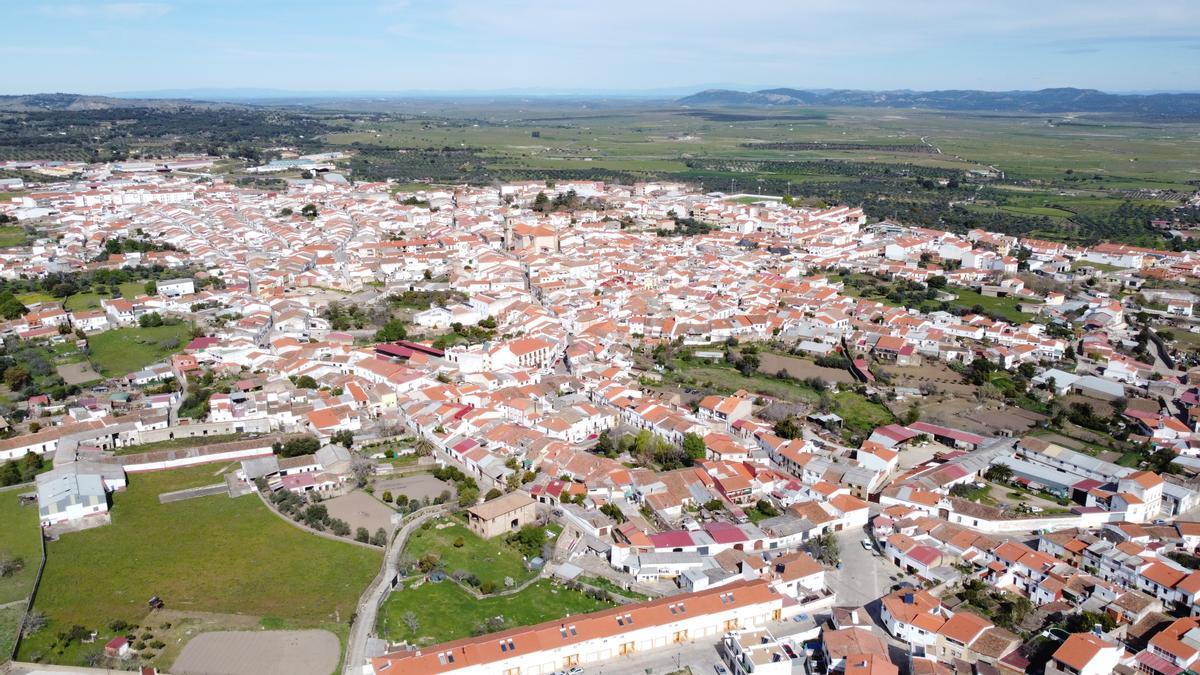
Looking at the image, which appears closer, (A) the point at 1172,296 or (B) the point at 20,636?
(B) the point at 20,636

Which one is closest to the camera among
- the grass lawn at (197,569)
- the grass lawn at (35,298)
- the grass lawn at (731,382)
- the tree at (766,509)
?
the grass lawn at (197,569)

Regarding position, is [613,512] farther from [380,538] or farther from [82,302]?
[82,302]

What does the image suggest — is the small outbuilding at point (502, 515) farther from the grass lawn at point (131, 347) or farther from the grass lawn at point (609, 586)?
the grass lawn at point (131, 347)

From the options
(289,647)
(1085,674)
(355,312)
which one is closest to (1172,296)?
(1085,674)

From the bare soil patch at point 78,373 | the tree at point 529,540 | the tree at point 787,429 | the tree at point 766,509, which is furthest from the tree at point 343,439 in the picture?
the tree at point 787,429

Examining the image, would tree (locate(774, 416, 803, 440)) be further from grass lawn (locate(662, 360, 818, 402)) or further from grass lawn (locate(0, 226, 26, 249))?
grass lawn (locate(0, 226, 26, 249))

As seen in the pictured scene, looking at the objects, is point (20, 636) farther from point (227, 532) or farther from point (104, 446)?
point (104, 446)

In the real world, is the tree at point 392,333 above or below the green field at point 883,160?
below
